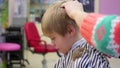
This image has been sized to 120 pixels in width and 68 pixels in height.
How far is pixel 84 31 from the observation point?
593 mm

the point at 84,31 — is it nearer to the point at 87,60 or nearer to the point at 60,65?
the point at 87,60

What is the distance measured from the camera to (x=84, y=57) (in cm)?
86

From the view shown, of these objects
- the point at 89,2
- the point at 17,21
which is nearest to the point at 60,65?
the point at 89,2

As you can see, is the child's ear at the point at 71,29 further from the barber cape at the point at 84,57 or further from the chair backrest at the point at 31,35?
the chair backrest at the point at 31,35

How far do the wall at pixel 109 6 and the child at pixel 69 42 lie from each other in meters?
0.66

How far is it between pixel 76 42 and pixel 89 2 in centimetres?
135

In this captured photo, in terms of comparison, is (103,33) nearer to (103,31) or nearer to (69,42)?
(103,31)

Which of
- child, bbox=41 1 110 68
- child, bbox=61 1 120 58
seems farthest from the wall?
child, bbox=61 1 120 58

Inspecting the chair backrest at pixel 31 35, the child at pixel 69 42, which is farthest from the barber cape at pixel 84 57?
the chair backrest at pixel 31 35

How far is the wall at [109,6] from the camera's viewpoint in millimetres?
1618

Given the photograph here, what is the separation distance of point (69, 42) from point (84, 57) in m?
0.15

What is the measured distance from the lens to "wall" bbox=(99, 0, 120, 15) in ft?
5.31

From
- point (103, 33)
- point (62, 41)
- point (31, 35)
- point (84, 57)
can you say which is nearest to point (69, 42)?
point (62, 41)

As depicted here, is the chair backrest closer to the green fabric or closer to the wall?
the wall
